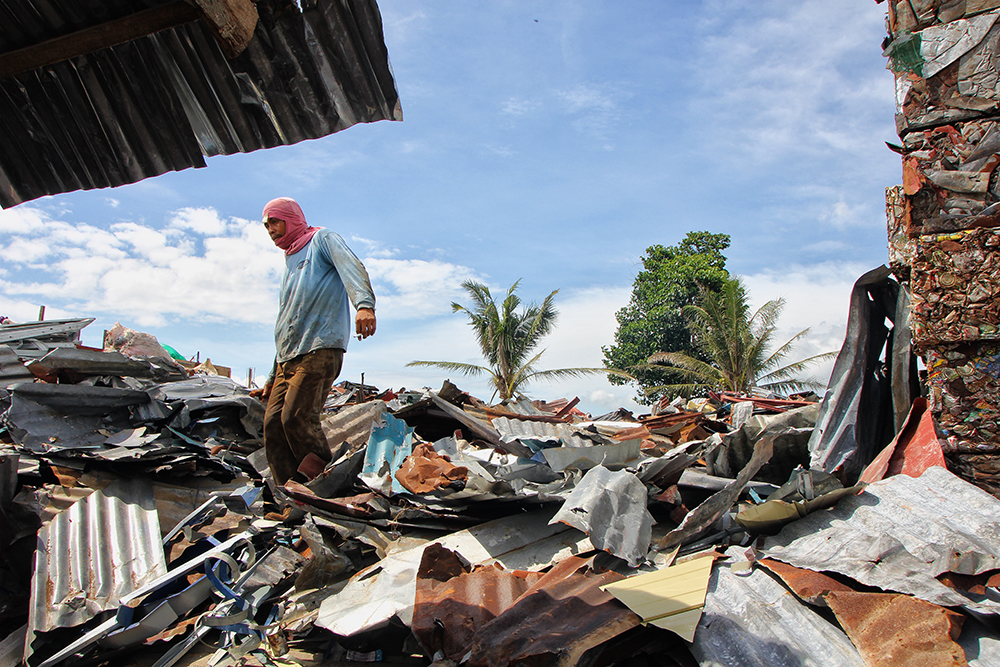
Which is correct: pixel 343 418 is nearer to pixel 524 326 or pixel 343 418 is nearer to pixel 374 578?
pixel 374 578

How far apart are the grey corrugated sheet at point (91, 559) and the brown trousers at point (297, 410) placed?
79 cm

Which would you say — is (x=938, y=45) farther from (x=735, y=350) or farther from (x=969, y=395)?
(x=735, y=350)

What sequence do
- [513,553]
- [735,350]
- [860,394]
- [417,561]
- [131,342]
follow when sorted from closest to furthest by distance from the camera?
[417,561]
[513,553]
[860,394]
[131,342]
[735,350]

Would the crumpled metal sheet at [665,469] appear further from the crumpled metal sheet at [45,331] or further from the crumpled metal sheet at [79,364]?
the crumpled metal sheet at [45,331]

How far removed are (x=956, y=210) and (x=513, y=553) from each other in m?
2.58

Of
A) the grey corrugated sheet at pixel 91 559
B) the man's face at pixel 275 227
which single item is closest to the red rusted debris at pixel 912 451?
the grey corrugated sheet at pixel 91 559

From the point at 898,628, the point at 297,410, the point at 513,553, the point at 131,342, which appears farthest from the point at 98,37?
the point at 131,342

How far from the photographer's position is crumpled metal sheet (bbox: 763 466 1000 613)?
5.84ft

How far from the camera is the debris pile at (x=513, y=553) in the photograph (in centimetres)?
162

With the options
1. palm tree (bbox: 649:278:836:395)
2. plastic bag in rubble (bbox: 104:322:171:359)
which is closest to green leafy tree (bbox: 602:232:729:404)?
palm tree (bbox: 649:278:836:395)

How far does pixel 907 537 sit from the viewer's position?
2.09m

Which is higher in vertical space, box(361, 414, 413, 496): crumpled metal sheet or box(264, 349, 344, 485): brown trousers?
box(264, 349, 344, 485): brown trousers

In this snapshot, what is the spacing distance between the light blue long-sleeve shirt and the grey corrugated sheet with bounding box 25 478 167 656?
1.24 m

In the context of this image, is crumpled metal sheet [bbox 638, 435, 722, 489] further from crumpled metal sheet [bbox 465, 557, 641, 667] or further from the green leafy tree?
the green leafy tree
